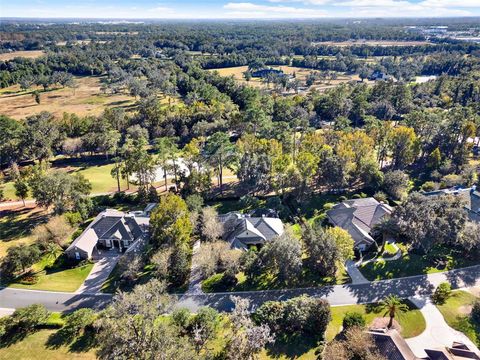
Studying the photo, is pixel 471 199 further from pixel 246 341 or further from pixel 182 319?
pixel 182 319

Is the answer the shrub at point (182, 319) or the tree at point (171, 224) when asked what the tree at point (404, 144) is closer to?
the tree at point (171, 224)

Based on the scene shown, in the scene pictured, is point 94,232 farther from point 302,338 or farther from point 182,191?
point 302,338

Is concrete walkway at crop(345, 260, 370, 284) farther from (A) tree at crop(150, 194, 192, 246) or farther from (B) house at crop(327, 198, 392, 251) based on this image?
(A) tree at crop(150, 194, 192, 246)

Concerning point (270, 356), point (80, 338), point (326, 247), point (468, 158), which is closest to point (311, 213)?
point (326, 247)

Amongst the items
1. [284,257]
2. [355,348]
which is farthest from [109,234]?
[355,348]

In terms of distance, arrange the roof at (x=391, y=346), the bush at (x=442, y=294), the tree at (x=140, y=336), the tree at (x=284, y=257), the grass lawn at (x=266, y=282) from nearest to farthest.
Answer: the tree at (x=140, y=336) → the roof at (x=391, y=346) → the bush at (x=442, y=294) → the tree at (x=284, y=257) → the grass lawn at (x=266, y=282)

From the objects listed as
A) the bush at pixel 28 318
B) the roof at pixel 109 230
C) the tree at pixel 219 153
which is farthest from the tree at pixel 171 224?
the tree at pixel 219 153

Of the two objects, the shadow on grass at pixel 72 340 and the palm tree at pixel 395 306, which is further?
the palm tree at pixel 395 306
